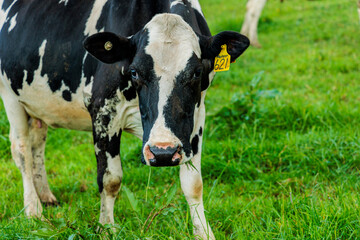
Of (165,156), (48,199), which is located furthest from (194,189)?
(48,199)

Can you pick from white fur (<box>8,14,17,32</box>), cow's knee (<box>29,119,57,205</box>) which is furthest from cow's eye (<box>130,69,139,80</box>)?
cow's knee (<box>29,119,57,205</box>)

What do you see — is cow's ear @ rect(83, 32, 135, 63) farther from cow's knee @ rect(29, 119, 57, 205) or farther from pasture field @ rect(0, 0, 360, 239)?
cow's knee @ rect(29, 119, 57, 205)

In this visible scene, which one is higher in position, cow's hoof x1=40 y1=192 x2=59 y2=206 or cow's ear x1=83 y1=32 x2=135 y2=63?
cow's ear x1=83 y1=32 x2=135 y2=63

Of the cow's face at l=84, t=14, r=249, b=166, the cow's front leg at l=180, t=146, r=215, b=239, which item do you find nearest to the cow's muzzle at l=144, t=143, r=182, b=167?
the cow's face at l=84, t=14, r=249, b=166

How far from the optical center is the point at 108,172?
10.9 feet

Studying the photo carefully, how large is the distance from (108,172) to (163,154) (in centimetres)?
98

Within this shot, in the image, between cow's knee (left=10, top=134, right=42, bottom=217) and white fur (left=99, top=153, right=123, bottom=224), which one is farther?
cow's knee (left=10, top=134, right=42, bottom=217)

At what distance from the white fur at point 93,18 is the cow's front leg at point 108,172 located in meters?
0.74

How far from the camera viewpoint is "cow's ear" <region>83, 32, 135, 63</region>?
2852mm

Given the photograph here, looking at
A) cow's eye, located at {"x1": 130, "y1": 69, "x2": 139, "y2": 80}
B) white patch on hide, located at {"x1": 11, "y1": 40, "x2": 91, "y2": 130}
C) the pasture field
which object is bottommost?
the pasture field

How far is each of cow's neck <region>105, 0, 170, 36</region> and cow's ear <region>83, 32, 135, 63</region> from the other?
23cm

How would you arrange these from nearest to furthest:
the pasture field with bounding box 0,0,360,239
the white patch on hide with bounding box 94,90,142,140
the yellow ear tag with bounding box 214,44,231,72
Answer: the pasture field with bounding box 0,0,360,239 < the yellow ear tag with bounding box 214,44,231,72 < the white patch on hide with bounding box 94,90,142,140

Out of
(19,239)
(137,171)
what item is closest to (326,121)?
(137,171)

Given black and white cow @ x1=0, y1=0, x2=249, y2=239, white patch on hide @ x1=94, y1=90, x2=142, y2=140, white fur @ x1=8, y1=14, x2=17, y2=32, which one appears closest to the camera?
black and white cow @ x1=0, y1=0, x2=249, y2=239
